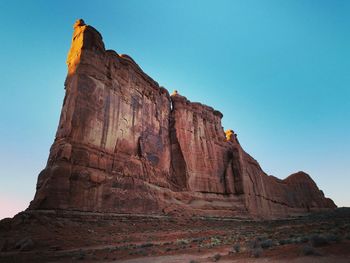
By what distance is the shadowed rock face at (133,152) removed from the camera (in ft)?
66.4

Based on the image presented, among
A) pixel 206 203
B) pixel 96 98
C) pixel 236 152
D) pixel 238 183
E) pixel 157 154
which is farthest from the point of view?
pixel 236 152

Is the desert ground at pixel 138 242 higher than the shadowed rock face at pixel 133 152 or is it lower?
lower

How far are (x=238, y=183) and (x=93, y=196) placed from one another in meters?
27.5

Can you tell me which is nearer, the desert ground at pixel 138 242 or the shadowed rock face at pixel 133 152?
the desert ground at pixel 138 242

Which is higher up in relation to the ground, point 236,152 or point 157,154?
point 236,152

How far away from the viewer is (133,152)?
1085 inches

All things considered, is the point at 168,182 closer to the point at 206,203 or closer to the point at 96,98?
the point at 206,203

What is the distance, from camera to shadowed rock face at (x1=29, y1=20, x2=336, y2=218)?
20.2 metres

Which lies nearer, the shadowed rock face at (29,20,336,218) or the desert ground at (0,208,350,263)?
the desert ground at (0,208,350,263)

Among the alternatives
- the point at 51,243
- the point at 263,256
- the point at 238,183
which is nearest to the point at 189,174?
the point at 238,183

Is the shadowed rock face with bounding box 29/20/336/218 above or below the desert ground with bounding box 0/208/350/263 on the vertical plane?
above

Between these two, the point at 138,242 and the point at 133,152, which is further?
the point at 133,152

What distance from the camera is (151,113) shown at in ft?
108

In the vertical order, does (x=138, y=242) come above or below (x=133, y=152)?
below
